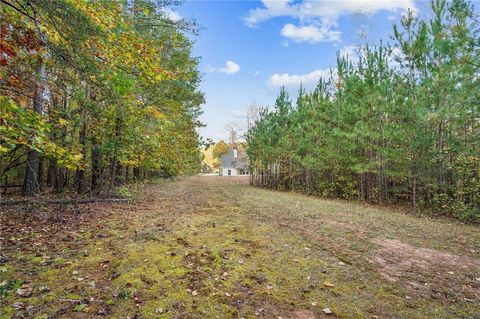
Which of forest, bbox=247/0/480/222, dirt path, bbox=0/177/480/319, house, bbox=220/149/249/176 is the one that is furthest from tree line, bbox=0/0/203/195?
house, bbox=220/149/249/176

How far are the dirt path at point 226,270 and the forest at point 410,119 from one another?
14.1 ft

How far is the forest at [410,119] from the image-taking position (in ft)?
28.8

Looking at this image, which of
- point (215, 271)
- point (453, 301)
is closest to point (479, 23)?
point (453, 301)

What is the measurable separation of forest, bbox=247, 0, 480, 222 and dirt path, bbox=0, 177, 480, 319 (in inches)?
169

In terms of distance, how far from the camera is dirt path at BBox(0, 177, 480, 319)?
274cm

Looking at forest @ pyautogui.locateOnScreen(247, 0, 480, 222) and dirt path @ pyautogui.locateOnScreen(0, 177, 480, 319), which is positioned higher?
forest @ pyautogui.locateOnScreen(247, 0, 480, 222)

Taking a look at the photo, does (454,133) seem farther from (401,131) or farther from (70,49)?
(70,49)

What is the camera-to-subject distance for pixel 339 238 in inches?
221

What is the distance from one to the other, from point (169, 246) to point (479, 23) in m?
9.01

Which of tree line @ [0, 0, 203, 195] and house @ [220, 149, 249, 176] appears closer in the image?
tree line @ [0, 0, 203, 195]

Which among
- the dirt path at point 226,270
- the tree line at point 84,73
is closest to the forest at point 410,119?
the dirt path at point 226,270

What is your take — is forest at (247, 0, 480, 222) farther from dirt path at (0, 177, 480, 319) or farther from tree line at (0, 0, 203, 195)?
tree line at (0, 0, 203, 195)

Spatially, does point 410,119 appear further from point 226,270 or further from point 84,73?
point 84,73

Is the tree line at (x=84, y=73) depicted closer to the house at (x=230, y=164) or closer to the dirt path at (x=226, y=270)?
the dirt path at (x=226, y=270)
